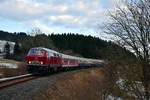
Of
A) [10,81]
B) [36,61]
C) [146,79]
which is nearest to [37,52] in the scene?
[36,61]

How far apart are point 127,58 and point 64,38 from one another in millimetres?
121467

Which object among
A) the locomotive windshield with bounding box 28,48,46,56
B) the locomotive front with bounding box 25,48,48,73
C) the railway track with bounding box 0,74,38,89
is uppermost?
the locomotive windshield with bounding box 28,48,46,56

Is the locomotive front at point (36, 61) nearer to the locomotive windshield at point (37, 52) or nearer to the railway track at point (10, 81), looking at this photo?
the locomotive windshield at point (37, 52)

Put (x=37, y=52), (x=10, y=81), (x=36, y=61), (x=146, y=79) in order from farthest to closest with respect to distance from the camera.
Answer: (x=37, y=52), (x=36, y=61), (x=10, y=81), (x=146, y=79)

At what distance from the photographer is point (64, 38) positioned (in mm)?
139500

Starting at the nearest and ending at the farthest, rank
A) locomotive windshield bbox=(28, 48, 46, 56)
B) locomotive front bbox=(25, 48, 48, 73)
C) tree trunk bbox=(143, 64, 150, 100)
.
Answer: tree trunk bbox=(143, 64, 150, 100)
locomotive front bbox=(25, 48, 48, 73)
locomotive windshield bbox=(28, 48, 46, 56)

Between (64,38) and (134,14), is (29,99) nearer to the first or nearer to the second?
(134,14)

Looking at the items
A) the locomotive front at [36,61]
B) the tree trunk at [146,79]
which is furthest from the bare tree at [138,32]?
the locomotive front at [36,61]

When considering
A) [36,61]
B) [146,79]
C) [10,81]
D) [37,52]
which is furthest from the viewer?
[37,52]

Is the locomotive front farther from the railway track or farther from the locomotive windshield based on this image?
the railway track

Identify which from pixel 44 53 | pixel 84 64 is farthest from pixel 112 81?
pixel 84 64

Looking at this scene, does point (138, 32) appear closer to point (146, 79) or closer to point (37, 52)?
point (146, 79)

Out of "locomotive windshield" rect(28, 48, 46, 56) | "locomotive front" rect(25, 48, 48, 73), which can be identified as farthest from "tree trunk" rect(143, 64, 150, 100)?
"locomotive windshield" rect(28, 48, 46, 56)

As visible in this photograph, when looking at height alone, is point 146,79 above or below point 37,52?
below
